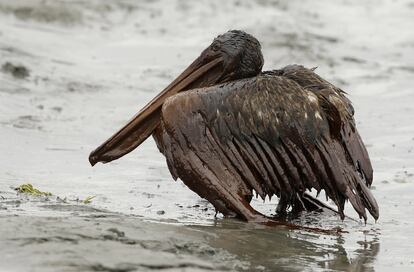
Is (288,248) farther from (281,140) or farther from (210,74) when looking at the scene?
(210,74)

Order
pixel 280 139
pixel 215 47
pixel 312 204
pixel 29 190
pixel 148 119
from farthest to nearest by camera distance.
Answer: pixel 312 204
pixel 29 190
pixel 215 47
pixel 148 119
pixel 280 139

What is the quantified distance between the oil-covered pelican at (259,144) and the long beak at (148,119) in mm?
316

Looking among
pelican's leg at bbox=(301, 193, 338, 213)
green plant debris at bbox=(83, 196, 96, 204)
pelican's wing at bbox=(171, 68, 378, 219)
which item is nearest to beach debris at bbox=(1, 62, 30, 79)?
green plant debris at bbox=(83, 196, 96, 204)

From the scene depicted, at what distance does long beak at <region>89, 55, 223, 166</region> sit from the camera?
7895 mm

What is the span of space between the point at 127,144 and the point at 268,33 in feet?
31.8

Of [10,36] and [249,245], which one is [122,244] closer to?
[249,245]

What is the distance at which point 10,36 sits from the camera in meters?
15.7

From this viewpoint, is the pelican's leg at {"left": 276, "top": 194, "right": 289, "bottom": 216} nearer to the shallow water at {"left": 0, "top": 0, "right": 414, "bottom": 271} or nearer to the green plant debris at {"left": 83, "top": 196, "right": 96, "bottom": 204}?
the shallow water at {"left": 0, "top": 0, "right": 414, "bottom": 271}

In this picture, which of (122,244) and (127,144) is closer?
(122,244)

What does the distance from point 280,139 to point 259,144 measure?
0.50 ft

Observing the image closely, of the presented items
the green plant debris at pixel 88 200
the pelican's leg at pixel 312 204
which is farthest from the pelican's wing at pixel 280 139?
the green plant debris at pixel 88 200

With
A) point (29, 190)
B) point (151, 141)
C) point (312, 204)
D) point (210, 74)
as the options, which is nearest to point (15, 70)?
point (151, 141)

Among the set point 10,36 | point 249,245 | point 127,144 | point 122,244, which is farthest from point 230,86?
point 10,36

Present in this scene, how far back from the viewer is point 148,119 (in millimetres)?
7891
